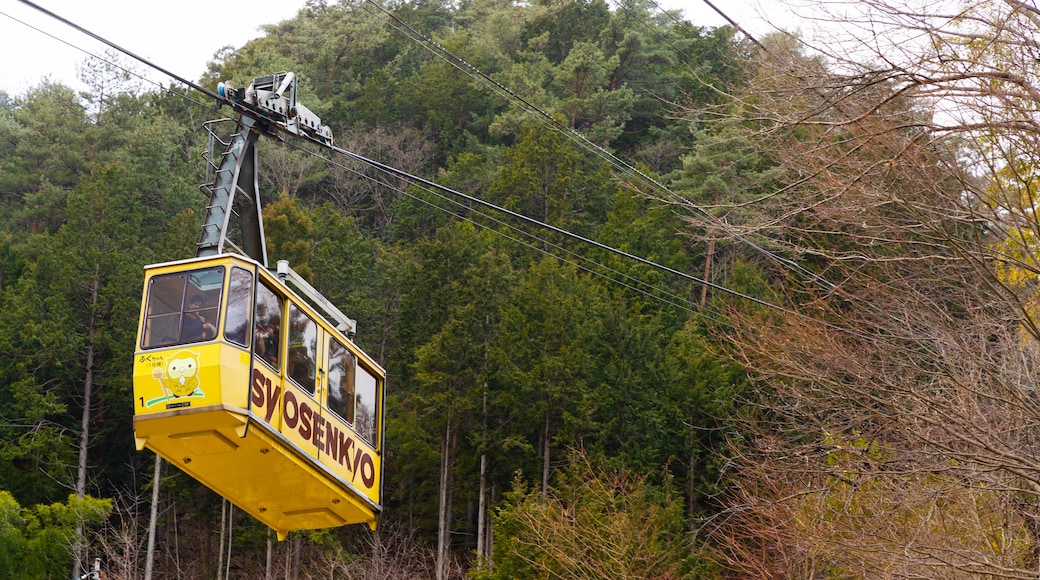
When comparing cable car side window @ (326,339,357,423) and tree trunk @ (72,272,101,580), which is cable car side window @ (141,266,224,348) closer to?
cable car side window @ (326,339,357,423)

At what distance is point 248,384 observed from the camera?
12055 mm

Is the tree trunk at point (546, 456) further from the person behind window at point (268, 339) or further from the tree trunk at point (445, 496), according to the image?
the person behind window at point (268, 339)

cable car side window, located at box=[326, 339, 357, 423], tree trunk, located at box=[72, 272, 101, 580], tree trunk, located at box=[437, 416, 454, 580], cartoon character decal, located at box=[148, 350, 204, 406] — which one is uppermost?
tree trunk, located at box=[72, 272, 101, 580]

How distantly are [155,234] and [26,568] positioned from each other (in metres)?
17.7

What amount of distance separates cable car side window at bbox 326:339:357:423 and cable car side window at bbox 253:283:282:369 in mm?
1010

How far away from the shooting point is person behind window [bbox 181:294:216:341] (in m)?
12.2

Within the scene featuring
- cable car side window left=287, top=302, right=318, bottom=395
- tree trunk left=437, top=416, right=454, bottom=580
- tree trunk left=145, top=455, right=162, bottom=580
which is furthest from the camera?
tree trunk left=145, top=455, right=162, bottom=580

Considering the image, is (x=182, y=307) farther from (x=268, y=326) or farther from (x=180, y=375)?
(x=268, y=326)

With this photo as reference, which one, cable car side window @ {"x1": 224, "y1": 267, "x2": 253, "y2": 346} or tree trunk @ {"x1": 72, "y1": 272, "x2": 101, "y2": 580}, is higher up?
tree trunk @ {"x1": 72, "y1": 272, "x2": 101, "y2": 580}

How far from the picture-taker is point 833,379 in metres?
Result: 12.5

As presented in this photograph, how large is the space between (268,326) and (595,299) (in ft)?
94.6

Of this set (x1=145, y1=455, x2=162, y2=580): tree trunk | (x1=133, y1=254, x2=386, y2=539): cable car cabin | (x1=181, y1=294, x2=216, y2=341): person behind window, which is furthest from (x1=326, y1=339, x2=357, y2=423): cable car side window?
(x1=145, y1=455, x2=162, y2=580): tree trunk

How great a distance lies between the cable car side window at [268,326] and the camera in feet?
40.7

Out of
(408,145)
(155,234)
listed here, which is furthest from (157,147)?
(408,145)
